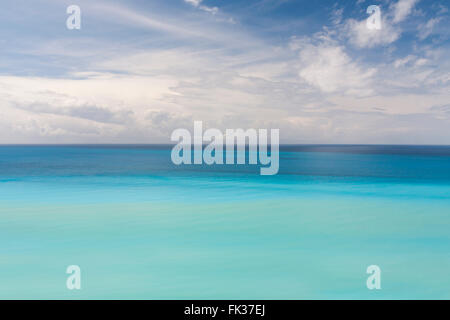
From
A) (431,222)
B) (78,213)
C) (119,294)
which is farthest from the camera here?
(78,213)

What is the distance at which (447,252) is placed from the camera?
7.72 m

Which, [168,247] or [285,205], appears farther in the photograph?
[285,205]

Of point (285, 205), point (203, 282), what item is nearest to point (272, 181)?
point (285, 205)

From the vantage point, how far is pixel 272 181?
20188mm

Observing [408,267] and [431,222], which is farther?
[431,222]

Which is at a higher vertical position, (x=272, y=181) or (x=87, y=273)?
(x=272, y=181)

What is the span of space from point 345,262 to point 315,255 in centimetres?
70
